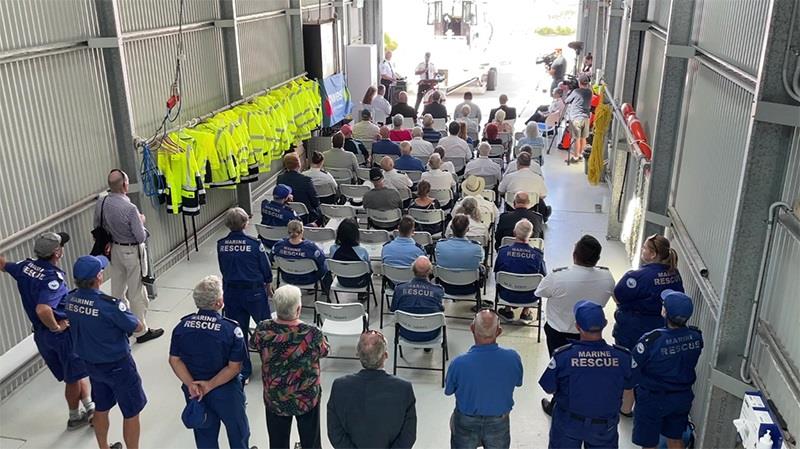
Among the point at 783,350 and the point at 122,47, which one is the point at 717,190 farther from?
the point at 122,47

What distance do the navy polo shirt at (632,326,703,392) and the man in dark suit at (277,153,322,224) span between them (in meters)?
4.73

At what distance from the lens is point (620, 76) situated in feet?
33.7

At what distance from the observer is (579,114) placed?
40.8ft

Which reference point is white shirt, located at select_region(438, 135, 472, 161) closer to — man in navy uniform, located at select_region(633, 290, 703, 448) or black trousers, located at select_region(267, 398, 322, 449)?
man in navy uniform, located at select_region(633, 290, 703, 448)

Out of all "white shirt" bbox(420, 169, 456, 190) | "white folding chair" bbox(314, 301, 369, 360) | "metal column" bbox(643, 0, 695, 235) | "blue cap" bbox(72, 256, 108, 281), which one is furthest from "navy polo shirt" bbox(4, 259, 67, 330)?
"metal column" bbox(643, 0, 695, 235)

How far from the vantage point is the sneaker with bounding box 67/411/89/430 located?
17.2ft

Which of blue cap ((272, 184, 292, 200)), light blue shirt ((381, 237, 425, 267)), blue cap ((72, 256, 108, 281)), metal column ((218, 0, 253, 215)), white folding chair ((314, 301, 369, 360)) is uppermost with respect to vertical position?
metal column ((218, 0, 253, 215))

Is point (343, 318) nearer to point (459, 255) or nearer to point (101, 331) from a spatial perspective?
point (459, 255)

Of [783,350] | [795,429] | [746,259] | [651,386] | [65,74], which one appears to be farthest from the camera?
[65,74]

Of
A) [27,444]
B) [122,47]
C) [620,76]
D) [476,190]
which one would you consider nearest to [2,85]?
[122,47]

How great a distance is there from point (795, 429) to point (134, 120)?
22.8ft

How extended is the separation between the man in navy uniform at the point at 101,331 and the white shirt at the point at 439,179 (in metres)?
4.80

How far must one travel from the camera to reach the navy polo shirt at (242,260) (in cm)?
554

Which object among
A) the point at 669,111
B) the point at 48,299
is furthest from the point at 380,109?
the point at 48,299
